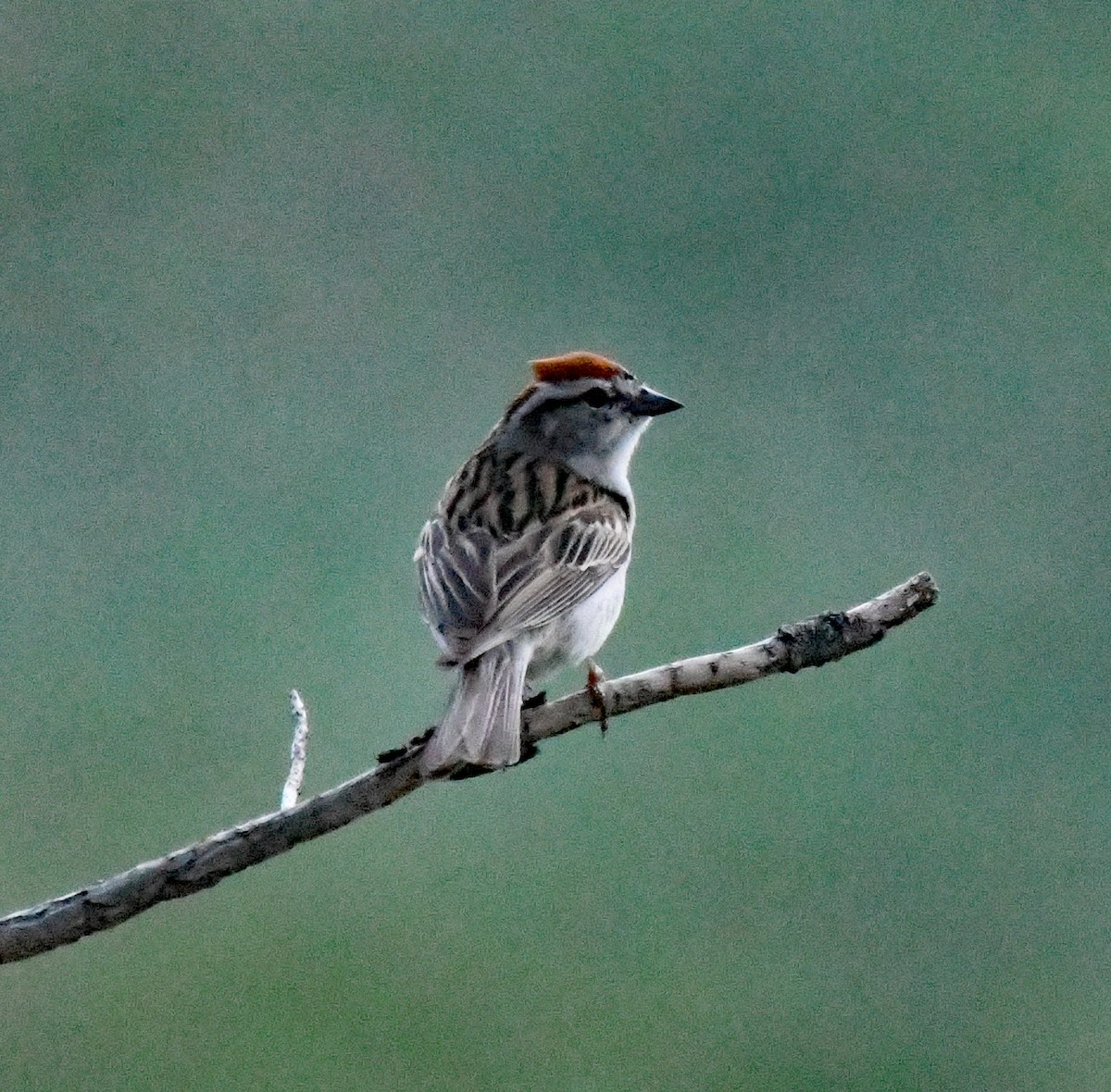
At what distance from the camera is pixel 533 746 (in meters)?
2.43

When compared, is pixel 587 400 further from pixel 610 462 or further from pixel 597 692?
pixel 597 692

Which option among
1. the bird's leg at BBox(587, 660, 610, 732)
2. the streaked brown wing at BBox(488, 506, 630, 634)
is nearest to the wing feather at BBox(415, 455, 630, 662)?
the streaked brown wing at BBox(488, 506, 630, 634)

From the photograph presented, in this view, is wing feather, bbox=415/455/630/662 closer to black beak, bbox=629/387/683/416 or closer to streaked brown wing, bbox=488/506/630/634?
streaked brown wing, bbox=488/506/630/634

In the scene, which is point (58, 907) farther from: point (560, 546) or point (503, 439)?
point (503, 439)

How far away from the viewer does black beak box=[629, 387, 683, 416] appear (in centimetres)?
340

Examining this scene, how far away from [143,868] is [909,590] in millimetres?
1166

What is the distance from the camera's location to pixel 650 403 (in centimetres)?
343

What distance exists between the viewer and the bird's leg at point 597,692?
8.36 ft

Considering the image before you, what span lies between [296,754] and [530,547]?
75 cm

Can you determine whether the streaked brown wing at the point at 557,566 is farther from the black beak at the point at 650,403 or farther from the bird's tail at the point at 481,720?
the black beak at the point at 650,403

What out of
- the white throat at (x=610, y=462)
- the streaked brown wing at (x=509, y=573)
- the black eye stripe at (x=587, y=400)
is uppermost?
the black eye stripe at (x=587, y=400)

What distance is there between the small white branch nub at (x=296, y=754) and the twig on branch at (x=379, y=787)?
0.42ft

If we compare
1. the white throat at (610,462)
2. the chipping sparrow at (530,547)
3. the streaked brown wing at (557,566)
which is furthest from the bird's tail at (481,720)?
the white throat at (610,462)

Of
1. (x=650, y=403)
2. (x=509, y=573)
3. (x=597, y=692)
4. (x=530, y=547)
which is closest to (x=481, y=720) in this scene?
(x=597, y=692)
